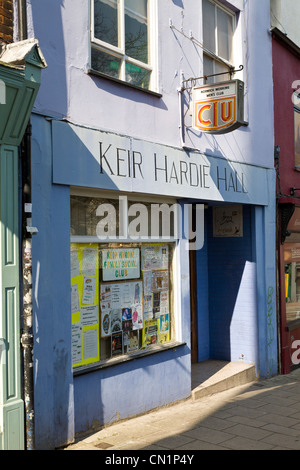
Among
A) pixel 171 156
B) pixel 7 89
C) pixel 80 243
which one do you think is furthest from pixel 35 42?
pixel 171 156

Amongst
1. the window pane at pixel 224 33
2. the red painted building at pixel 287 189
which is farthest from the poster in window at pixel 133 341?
the window pane at pixel 224 33

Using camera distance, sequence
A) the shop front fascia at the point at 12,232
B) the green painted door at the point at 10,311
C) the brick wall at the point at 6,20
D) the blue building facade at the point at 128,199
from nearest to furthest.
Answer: the shop front fascia at the point at 12,232
the green painted door at the point at 10,311
the brick wall at the point at 6,20
the blue building facade at the point at 128,199

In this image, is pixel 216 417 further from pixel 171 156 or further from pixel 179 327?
pixel 171 156

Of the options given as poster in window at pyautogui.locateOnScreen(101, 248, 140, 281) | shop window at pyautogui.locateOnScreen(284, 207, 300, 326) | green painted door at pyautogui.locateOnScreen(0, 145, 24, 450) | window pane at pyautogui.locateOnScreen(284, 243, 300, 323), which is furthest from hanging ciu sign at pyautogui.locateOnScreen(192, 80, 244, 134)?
window pane at pyautogui.locateOnScreen(284, 243, 300, 323)

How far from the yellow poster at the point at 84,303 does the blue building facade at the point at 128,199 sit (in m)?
0.02

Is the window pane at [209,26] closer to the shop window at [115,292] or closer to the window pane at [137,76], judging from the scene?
the window pane at [137,76]

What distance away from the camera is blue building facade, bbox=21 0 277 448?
577 cm

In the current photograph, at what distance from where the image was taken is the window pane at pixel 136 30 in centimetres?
711

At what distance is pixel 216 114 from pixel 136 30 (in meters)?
1.56

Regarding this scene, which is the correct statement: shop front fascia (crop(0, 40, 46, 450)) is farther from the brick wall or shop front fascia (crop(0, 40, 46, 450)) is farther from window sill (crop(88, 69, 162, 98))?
window sill (crop(88, 69, 162, 98))

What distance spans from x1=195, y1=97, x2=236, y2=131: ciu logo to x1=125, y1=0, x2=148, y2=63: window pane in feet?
3.40

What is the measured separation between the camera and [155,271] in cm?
762

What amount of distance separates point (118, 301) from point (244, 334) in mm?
3509

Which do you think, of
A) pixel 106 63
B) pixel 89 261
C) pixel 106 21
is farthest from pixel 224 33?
pixel 89 261
